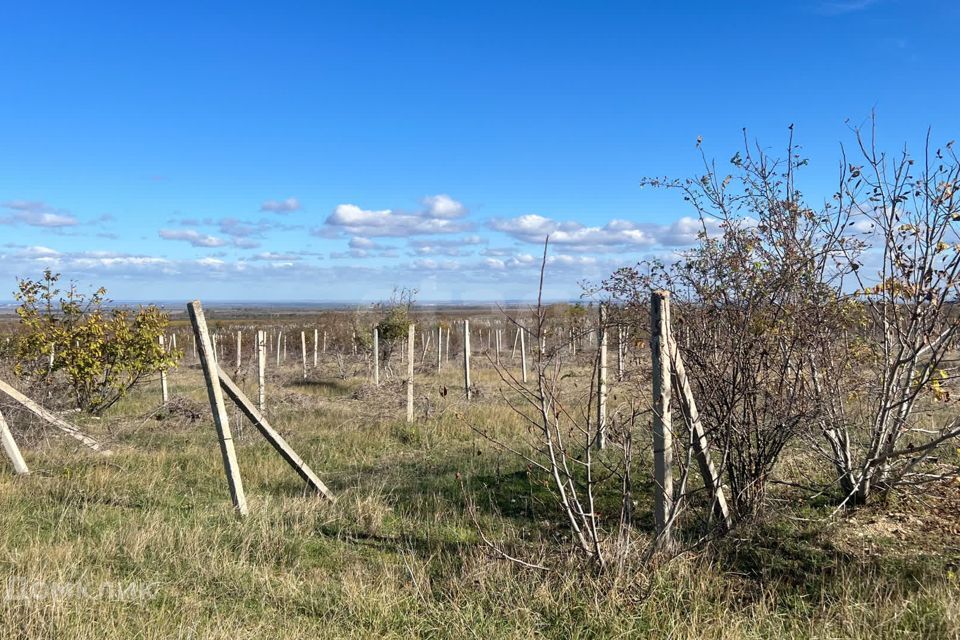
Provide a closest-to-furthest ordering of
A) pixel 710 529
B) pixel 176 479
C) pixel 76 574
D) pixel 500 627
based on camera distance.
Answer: pixel 500 627, pixel 76 574, pixel 710 529, pixel 176 479

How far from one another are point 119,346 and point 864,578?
11.6 m

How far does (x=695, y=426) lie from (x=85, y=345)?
11.0m

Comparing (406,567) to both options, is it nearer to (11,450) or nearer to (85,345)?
(11,450)

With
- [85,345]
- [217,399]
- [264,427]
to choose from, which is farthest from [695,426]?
[85,345]

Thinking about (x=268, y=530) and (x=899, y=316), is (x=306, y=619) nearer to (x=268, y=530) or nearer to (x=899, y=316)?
(x=268, y=530)

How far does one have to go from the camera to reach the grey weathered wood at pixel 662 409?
360 centimetres

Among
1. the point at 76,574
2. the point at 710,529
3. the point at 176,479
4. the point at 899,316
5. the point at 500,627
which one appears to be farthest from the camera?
the point at 176,479

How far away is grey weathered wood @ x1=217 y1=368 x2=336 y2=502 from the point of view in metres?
4.86

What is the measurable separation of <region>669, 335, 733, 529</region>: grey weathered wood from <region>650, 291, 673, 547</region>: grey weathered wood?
96 millimetres

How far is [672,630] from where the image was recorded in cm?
285

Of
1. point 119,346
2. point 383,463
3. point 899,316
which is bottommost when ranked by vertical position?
point 383,463

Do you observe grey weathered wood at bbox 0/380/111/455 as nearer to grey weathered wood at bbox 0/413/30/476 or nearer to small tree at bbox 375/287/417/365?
grey weathered wood at bbox 0/413/30/476

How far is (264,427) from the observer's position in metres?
4.95

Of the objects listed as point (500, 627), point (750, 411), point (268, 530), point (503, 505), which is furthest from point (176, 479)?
point (750, 411)
